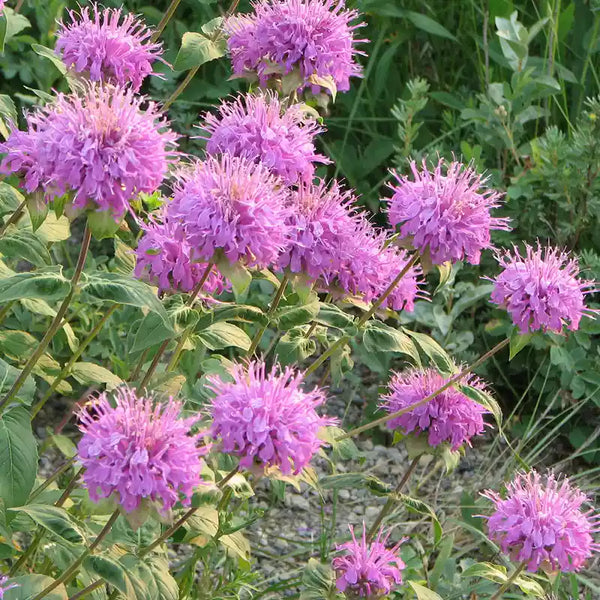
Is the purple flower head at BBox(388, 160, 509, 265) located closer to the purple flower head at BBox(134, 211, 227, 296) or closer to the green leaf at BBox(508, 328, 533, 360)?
the green leaf at BBox(508, 328, 533, 360)

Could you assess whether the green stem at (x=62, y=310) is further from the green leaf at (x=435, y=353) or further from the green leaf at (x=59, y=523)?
the green leaf at (x=435, y=353)

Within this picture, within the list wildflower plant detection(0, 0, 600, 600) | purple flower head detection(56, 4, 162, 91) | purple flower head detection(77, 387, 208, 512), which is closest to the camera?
purple flower head detection(77, 387, 208, 512)

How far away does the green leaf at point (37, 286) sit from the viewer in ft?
5.24

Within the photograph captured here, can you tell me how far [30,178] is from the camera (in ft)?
5.49

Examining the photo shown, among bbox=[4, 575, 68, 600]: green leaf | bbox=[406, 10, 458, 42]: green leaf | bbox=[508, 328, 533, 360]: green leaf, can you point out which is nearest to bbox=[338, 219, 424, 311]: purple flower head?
bbox=[508, 328, 533, 360]: green leaf

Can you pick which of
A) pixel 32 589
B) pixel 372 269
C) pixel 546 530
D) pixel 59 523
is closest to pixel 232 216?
pixel 372 269

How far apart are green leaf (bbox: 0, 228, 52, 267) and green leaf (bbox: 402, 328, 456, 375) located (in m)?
0.67

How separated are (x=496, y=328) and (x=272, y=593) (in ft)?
3.49

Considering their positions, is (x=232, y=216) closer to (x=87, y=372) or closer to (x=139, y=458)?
(x=139, y=458)

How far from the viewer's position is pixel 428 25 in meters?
3.88

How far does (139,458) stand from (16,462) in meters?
0.40

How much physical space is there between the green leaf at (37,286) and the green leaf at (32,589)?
0.44 meters

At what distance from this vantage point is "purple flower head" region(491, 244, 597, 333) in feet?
6.22

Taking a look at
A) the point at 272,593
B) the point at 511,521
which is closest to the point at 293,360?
the point at 511,521
